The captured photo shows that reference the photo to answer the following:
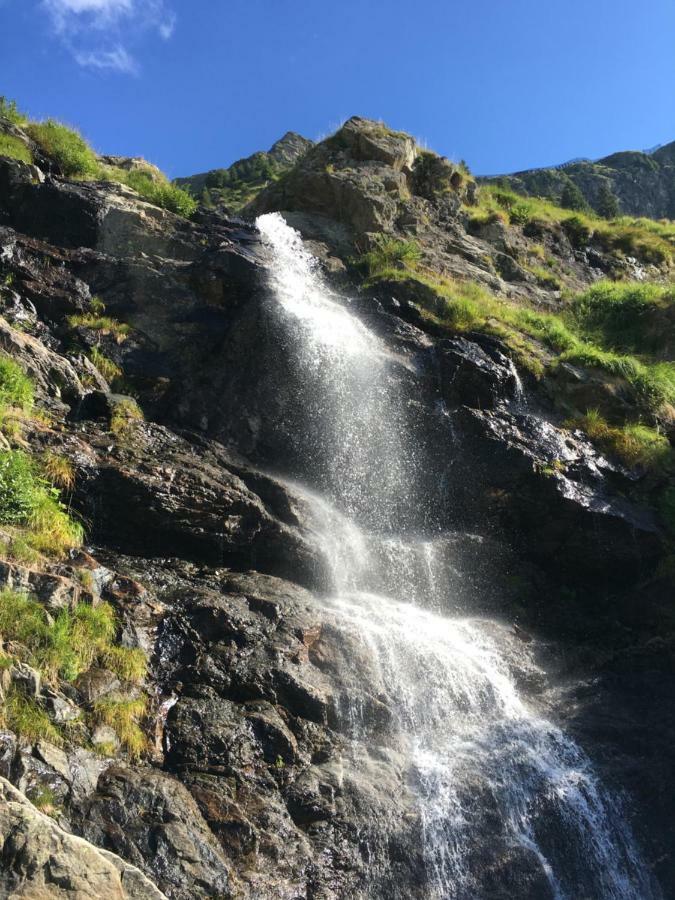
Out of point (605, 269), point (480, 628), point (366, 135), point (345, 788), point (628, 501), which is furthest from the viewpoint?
point (605, 269)

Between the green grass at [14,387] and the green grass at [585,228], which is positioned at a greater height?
the green grass at [585,228]

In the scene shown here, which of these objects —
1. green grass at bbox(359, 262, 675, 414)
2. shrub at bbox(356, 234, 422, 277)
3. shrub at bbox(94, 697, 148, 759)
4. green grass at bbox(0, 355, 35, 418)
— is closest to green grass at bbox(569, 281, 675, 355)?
green grass at bbox(359, 262, 675, 414)

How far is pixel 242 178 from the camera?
4525 cm

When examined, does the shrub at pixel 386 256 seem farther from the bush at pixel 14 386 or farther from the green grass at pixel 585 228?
→ the bush at pixel 14 386

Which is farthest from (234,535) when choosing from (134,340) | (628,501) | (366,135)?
(366,135)

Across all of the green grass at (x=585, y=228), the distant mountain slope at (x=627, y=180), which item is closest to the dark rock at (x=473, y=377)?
the green grass at (x=585, y=228)

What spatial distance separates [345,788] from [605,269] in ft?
72.4

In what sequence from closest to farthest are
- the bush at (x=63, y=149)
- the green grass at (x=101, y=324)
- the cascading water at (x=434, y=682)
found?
the cascading water at (x=434, y=682) < the green grass at (x=101, y=324) < the bush at (x=63, y=149)

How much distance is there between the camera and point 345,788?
7086 millimetres

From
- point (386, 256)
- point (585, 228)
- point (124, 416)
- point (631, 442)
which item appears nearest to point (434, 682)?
point (124, 416)

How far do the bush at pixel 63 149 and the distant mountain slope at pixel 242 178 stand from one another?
55.3 ft

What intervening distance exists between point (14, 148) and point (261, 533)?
12097 millimetres

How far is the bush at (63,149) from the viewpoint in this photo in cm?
1711

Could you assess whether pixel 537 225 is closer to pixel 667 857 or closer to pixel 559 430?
pixel 559 430
